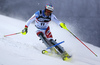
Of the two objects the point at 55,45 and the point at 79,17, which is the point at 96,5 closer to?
the point at 79,17

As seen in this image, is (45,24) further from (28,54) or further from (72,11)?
(72,11)

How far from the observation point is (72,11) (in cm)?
1648

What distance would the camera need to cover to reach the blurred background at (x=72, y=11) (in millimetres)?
16172

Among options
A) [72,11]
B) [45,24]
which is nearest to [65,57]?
[45,24]

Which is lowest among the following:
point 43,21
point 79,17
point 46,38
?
point 46,38

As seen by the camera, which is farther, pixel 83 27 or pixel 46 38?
pixel 83 27

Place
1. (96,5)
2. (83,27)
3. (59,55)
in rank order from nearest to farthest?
(59,55), (96,5), (83,27)

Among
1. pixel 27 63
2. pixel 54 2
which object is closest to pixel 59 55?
pixel 27 63

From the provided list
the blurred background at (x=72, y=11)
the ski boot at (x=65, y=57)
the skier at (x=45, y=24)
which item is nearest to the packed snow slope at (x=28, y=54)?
the ski boot at (x=65, y=57)

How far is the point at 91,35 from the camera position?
17.9 metres

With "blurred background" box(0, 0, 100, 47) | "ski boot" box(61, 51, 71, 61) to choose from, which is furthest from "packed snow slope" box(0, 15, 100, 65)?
"blurred background" box(0, 0, 100, 47)

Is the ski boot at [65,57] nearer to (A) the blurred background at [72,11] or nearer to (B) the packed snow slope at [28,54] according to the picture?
(B) the packed snow slope at [28,54]

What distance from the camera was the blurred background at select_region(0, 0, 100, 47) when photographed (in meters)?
16.2

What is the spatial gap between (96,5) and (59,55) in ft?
40.6
